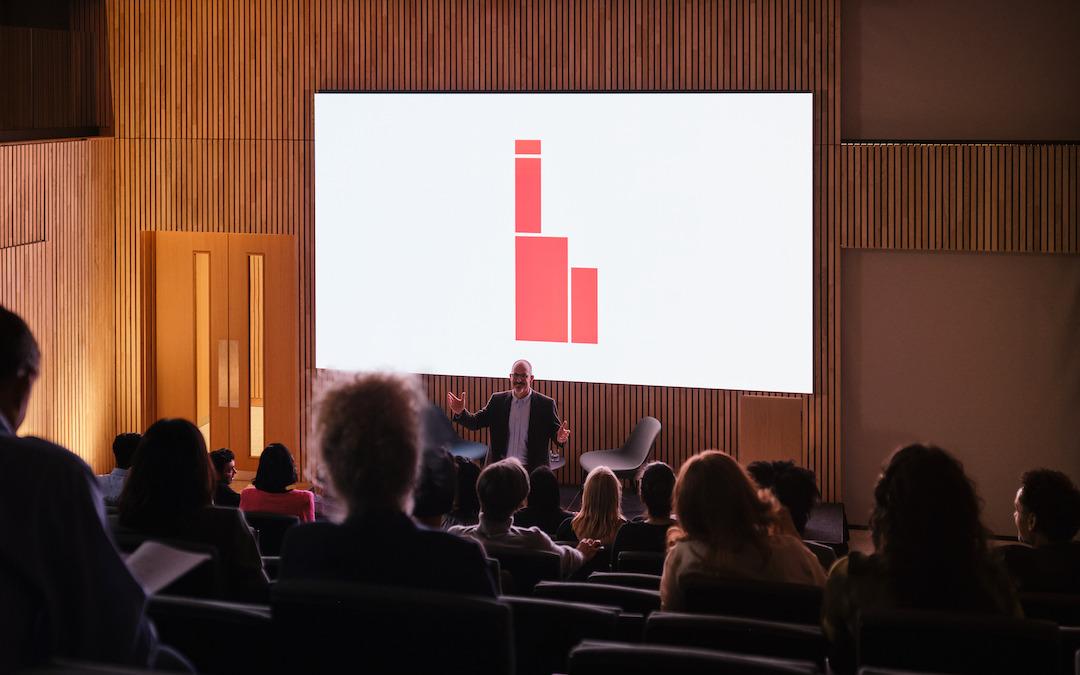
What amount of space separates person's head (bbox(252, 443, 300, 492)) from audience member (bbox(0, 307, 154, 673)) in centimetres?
422

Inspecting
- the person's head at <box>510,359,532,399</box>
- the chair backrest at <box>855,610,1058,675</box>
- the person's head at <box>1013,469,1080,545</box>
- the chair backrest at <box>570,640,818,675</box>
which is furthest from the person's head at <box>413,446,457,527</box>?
the person's head at <box>510,359,532,399</box>

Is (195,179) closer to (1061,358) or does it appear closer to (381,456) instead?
(1061,358)

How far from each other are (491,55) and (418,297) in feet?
6.69

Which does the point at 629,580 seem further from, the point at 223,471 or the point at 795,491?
the point at 223,471

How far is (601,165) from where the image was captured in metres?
9.40

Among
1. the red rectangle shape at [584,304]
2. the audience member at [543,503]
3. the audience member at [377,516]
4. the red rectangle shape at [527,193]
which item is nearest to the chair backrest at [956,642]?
the audience member at [377,516]

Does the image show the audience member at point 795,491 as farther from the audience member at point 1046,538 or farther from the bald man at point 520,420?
the bald man at point 520,420

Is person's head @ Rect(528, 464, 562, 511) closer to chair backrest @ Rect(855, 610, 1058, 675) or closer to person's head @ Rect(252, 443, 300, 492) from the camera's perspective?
person's head @ Rect(252, 443, 300, 492)

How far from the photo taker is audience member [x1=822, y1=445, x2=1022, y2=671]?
309cm

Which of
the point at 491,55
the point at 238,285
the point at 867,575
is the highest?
the point at 491,55

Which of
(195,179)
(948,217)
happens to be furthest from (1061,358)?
(195,179)

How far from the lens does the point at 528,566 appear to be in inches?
170

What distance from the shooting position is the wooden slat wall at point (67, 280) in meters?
9.17

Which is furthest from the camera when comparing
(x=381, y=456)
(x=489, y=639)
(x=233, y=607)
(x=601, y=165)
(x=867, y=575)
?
(x=601, y=165)
